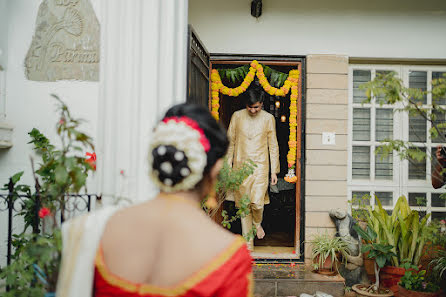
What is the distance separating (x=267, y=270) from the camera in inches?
170

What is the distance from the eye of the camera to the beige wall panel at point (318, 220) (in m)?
4.50

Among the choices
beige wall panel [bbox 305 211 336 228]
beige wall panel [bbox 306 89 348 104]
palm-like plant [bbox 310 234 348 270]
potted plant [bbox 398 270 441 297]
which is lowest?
potted plant [bbox 398 270 441 297]

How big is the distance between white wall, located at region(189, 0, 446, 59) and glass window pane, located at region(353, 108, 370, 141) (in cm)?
69

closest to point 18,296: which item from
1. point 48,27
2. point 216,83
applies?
point 48,27

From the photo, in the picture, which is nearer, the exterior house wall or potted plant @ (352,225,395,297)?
potted plant @ (352,225,395,297)

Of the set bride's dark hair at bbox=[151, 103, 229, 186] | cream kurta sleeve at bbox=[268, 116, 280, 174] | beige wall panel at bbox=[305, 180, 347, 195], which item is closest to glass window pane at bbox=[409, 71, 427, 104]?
beige wall panel at bbox=[305, 180, 347, 195]

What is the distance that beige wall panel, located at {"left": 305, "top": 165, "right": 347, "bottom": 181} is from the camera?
14.9 feet

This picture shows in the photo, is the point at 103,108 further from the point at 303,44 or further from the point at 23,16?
the point at 303,44

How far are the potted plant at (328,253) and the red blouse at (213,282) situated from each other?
3.29 metres

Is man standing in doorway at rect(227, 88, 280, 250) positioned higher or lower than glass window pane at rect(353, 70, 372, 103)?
lower

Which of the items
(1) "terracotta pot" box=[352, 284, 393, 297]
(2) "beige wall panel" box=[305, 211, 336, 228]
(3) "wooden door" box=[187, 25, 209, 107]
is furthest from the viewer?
(2) "beige wall panel" box=[305, 211, 336, 228]

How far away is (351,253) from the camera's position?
165 inches

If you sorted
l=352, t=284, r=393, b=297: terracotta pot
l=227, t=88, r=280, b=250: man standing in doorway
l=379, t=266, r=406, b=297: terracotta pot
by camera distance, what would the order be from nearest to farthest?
1. l=352, t=284, r=393, b=297: terracotta pot
2. l=379, t=266, r=406, b=297: terracotta pot
3. l=227, t=88, r=280, b=250: man standing in doorway

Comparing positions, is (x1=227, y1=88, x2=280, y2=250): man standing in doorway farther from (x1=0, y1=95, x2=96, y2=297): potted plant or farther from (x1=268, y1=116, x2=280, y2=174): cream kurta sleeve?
(x1=0, y1=95, x2=96, y2=297): potted plant
